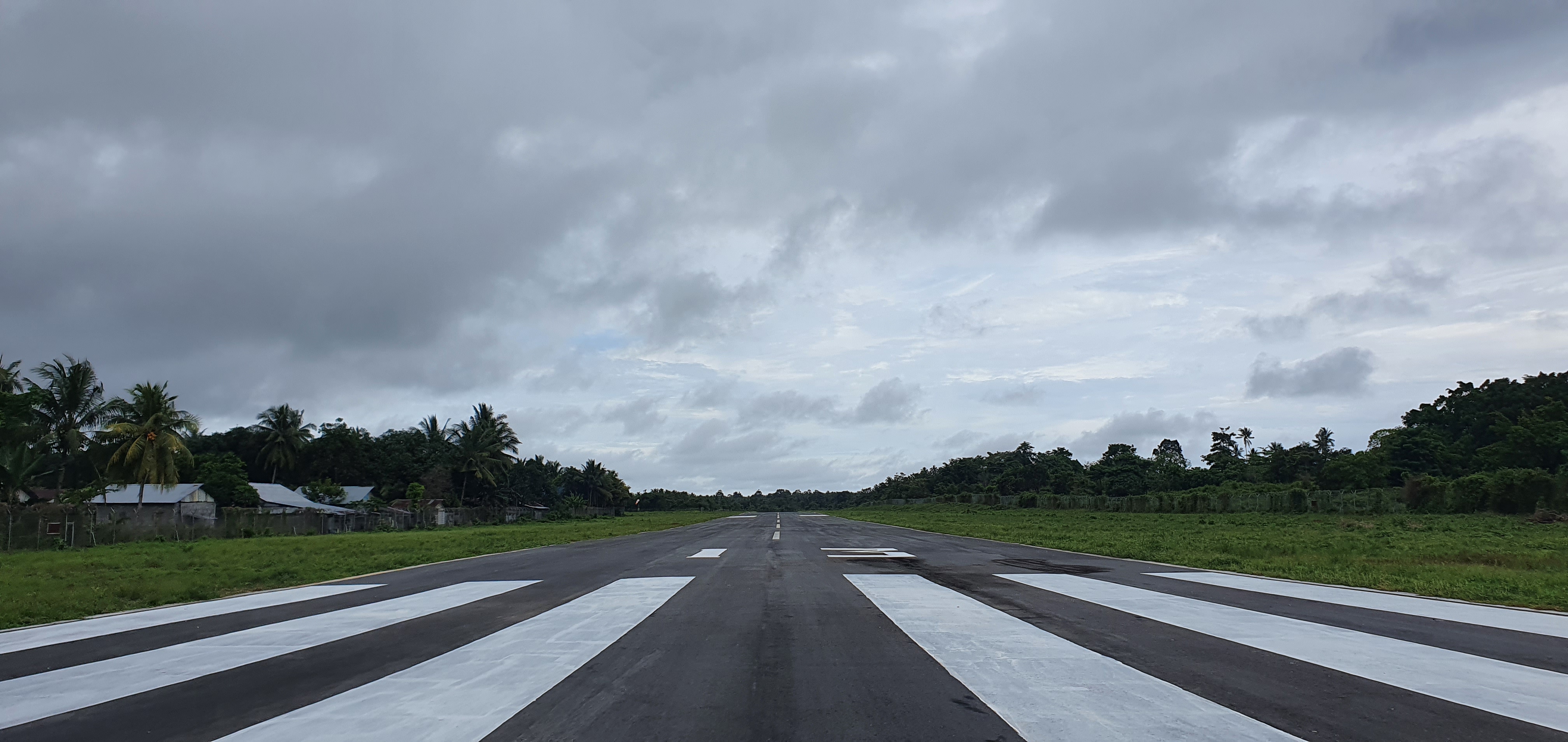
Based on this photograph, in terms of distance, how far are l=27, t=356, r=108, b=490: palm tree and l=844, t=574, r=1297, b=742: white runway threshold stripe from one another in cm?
5821

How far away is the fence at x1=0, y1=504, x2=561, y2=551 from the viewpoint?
2897cm

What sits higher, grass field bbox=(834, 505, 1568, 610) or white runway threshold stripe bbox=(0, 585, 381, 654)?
white runway threshold stripe bbox=(0, 585, 381, 654)

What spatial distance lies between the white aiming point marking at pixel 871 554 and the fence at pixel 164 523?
2995 cm

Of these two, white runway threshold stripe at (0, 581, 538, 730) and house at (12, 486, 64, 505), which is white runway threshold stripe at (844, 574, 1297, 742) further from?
house at (12, 486, 64, 505)

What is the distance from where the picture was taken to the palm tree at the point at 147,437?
44.1 meters

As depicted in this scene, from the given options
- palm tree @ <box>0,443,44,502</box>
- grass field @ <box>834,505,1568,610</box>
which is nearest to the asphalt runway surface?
grass field @ <box>834,505,1568,610</box>

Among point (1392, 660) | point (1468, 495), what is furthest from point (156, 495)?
point (1468, 495)

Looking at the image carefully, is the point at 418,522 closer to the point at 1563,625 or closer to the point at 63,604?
the point at 63,604

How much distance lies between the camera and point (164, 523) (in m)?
36.2

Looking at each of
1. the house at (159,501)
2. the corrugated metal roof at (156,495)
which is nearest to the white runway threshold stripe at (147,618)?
the house at (159,501)

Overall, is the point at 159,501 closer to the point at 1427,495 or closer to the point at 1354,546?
the point at 1354,546

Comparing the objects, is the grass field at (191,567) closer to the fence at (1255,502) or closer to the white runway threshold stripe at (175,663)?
the white runway threshold stripe at (175,663)

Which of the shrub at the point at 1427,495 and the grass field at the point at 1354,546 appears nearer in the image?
the grass field at the point at 1354,546

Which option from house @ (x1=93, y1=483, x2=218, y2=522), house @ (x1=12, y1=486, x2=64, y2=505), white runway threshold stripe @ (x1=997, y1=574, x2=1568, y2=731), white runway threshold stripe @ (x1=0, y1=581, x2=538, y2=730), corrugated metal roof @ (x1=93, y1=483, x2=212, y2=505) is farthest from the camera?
corrugated metal roof @ (x1=93, y1=483, x2=212, y2=505)
